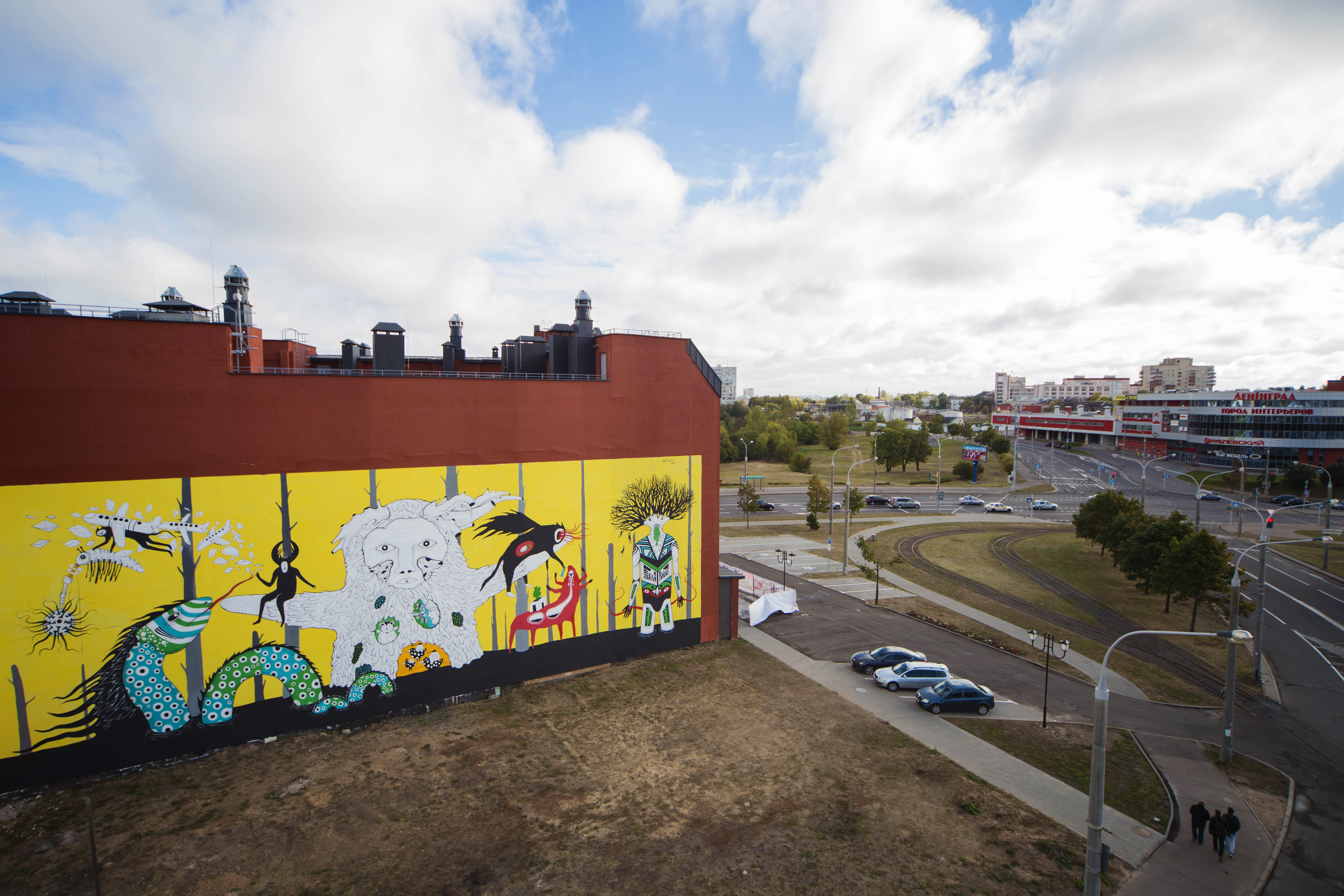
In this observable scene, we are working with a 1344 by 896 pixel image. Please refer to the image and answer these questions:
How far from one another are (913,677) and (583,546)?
Result: 47.7 ft

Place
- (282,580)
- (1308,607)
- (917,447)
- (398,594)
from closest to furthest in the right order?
1. (282,580)
2. (398,594)
3. (1308,607)
4. (917,447)

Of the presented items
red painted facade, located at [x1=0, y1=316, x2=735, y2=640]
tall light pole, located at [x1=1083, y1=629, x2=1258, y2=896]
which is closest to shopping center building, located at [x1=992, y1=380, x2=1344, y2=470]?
tall light pole, located at [x1=1083, y1=629, x2=1258, y2=896]

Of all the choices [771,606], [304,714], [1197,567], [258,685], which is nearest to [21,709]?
[258,685]

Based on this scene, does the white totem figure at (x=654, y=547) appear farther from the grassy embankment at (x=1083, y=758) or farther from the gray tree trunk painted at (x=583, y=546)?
the grassy embankment at (x=1083, y=758)

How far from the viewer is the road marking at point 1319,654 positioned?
83.5ft

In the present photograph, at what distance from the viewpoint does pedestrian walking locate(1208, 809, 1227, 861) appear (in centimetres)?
1410

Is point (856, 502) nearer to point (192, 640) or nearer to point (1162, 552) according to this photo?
point (1162, 552)

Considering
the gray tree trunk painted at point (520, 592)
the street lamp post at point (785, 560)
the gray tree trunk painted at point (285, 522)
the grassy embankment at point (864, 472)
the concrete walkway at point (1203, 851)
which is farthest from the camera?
the grassy embankment at point (864, 472)

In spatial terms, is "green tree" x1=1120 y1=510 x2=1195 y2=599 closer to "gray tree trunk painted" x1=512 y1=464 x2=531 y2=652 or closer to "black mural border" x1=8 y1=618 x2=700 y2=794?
"black mural border" x1=8 y1=618 x2=700 y2=794

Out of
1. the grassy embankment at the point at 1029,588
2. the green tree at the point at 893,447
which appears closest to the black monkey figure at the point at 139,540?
the grassy embankment at the point at 1029,588

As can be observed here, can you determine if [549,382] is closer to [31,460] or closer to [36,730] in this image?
[31,460]

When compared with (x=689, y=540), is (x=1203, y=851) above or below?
below

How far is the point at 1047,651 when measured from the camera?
21234mm

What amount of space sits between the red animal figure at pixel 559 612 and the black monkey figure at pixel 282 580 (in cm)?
765
